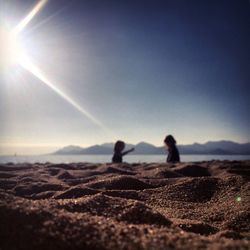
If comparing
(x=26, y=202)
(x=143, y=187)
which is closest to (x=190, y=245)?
(x=26, y=202)

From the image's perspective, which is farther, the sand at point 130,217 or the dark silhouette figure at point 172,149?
the dark silhouette figure at point 172,149

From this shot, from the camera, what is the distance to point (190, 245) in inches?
72.2

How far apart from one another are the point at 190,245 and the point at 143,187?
4.07 metres

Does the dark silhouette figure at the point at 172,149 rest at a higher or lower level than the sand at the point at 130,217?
higher

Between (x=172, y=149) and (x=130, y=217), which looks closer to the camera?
(x=130, y=217)

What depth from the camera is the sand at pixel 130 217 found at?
1911 millimetres

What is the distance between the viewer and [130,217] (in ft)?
8.74

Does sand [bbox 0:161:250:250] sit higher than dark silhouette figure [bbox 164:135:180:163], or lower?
lower

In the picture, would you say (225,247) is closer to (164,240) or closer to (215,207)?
(164,240)

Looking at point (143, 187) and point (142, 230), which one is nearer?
point (142, 230)

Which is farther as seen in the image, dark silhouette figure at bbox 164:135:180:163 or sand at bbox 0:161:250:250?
dark silhouette figure at bbox 164:135:180:163

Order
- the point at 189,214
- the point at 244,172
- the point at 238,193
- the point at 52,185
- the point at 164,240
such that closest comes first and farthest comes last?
the point at 164,240 → the point at 189,214 → the point at 238,193 → the point at 52,185 → the point at 244,172

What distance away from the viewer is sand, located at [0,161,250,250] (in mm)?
1911

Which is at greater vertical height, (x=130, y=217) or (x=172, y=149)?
(x=172, y=149)
